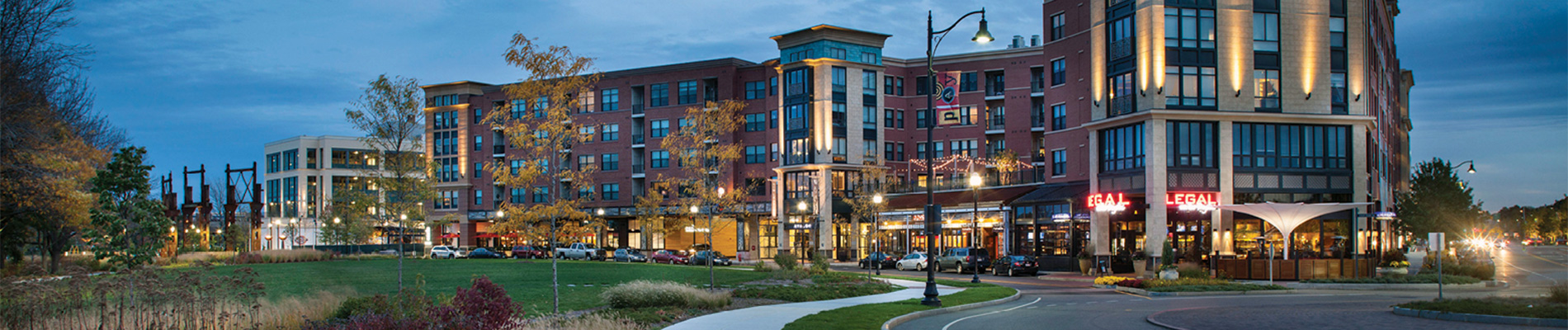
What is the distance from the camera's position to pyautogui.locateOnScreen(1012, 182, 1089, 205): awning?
5372 centimetres

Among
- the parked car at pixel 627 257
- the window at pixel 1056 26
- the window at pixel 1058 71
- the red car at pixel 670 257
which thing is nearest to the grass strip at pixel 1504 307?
the window at pixel 1056 26

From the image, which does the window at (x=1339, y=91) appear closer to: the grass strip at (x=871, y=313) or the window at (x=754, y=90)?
the grass strip at (x=871, y=313)

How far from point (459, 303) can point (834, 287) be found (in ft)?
62.7

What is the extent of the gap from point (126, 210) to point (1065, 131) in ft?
153

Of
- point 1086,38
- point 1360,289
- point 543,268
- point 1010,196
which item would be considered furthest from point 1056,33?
point 543,268

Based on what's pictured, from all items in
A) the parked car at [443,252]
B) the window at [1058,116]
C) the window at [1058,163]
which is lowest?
the parked car at [443,252]

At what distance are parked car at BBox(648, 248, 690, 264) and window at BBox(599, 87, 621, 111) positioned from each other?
23.1 metres

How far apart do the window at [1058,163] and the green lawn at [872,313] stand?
2888cm

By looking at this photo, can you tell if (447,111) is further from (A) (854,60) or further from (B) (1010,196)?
(B) (1010,196)

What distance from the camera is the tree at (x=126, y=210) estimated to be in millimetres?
20250

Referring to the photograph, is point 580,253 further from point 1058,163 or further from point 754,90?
point 1058,163

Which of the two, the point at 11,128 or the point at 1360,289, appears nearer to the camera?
the point at 11,128

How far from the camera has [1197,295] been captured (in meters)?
31.7

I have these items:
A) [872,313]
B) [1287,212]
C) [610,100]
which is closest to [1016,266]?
[1287,212]
